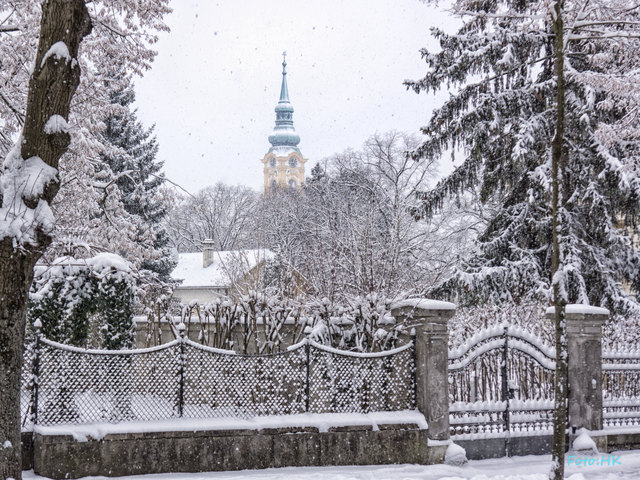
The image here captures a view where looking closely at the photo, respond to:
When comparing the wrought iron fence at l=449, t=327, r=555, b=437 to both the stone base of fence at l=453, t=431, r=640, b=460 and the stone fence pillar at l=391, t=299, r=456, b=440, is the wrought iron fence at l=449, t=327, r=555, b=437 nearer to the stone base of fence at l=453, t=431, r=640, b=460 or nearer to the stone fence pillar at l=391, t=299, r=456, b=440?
the stone base of fence at l=453, t=431, r=640, b=460

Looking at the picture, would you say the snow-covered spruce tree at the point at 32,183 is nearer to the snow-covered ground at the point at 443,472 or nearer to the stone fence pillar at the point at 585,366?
the snow-covered ground at the point at 443,472

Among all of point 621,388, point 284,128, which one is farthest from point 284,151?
point 621,388

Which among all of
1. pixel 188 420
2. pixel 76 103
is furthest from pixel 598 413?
pixel 76 103

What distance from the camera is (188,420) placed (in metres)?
7.81

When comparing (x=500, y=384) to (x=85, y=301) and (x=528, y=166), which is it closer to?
(x=85, y=301)

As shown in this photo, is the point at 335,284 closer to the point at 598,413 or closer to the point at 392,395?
the point at 392,395

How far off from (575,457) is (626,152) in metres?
8.75

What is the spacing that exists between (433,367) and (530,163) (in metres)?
9.74

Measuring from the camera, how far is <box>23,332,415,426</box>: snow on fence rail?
752cm

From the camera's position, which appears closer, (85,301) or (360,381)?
(360,381)

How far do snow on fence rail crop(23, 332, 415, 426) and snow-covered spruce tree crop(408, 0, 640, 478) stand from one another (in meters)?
7.49

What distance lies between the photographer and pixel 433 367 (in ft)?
27.9

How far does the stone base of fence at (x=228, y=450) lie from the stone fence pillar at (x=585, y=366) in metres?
2.28

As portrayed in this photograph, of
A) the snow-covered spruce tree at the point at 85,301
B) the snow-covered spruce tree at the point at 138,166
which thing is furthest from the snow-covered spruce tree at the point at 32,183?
the snow-covered spruce tree at the point at 138,166
